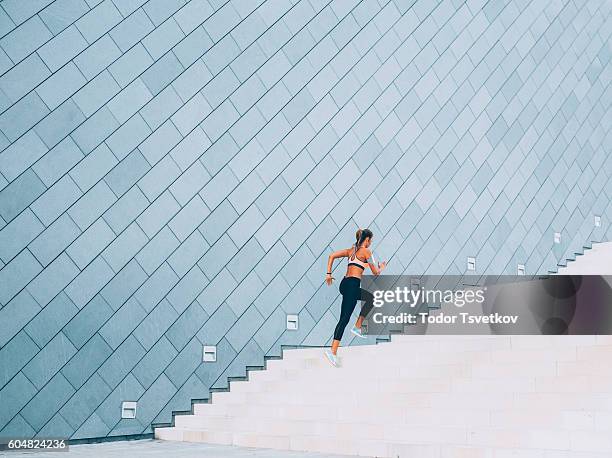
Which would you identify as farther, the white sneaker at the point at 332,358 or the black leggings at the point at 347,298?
the white sneaker at the point at 332,358

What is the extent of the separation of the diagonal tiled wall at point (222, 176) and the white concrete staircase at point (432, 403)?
3.30ft

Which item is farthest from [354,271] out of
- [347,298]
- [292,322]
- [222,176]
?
[222,176]

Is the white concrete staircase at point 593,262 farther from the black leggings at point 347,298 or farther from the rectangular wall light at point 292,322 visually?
the black leggings at point 347,298

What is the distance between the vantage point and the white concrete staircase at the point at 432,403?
650 centimetres

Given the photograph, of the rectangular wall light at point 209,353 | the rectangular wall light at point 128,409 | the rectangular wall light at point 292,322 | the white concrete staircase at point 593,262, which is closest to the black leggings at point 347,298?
the rectangular wall light at point 292,322

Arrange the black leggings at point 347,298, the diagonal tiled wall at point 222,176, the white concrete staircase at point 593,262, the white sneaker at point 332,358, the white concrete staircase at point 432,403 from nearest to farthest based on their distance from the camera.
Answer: the white concrete staircase at point 432,403 < the diagonal tiled wall at point 222,176 < the black leggings at point 347,298 < the white sneaker at point 332,358 < the white concrete staircase at point 593,262

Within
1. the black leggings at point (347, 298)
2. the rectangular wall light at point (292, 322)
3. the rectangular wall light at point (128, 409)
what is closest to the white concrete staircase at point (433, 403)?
the rectangular wall light at point (128, 409)

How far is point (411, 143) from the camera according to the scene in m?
13.2

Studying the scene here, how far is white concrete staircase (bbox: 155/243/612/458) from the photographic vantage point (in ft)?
21.3

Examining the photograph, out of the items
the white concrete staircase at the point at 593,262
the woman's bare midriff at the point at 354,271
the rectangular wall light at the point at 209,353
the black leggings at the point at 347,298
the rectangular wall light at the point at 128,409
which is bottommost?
the rectangular wall light at the point at 128,409

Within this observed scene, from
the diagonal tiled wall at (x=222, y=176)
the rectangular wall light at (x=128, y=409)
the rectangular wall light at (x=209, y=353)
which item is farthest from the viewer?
the rectangular wall light at (x=209, y=353)

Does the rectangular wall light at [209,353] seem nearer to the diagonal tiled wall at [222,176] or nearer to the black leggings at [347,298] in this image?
the diagonal tiled wall at [222,176]

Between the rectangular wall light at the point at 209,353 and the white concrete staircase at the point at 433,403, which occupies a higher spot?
the rectangular wall light at the point at 209,353

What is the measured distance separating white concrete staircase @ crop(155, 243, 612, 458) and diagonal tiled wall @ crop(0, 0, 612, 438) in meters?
1.01
